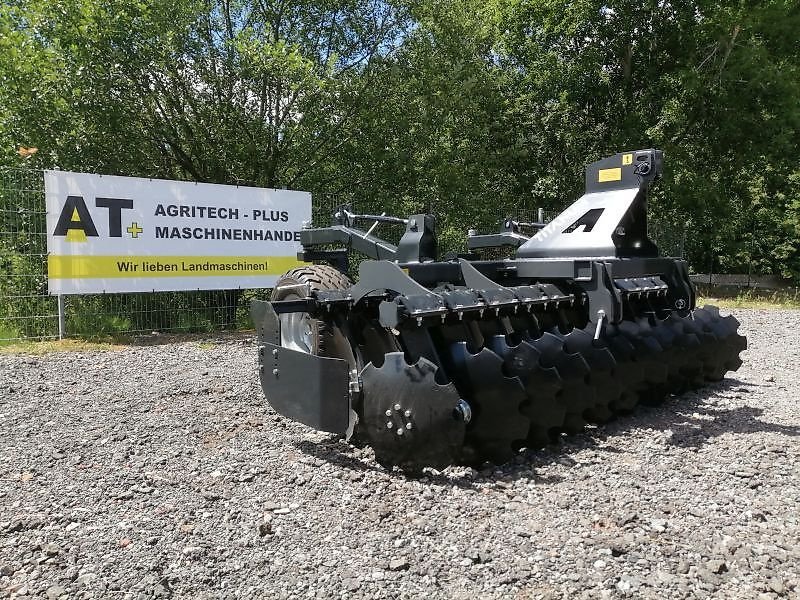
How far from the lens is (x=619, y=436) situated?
397 centimetres

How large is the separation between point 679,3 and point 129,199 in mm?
12902

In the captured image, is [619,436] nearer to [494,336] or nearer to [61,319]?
[494,336]

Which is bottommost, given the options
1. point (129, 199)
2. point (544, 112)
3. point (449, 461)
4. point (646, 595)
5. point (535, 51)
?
point (646, 595)

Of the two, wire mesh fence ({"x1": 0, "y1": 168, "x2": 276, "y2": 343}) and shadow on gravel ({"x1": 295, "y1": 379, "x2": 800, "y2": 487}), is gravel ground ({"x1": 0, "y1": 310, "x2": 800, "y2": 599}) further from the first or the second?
wire mesh fence ({"x1": 0, "y1": 168, "x2": 276, "y2": 343})

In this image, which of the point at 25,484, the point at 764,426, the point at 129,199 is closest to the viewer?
the point at 25,484

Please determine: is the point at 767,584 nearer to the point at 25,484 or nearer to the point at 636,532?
the point at 636,532

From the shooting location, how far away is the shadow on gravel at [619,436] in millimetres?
3359

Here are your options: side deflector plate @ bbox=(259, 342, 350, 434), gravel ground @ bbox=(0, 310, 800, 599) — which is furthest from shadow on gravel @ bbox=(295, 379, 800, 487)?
side deflector plate @ bbox=(259, 342, 350, 434)

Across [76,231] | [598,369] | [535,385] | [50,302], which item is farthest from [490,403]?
[50,302]

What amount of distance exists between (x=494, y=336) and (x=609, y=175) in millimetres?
2225

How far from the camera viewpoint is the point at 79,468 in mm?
3471

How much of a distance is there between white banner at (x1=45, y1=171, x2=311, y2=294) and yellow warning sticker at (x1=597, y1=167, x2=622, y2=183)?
5.38 m

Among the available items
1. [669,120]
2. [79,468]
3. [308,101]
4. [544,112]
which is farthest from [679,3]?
[79,468]

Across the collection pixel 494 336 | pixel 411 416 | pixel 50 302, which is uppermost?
pixel 50 302
